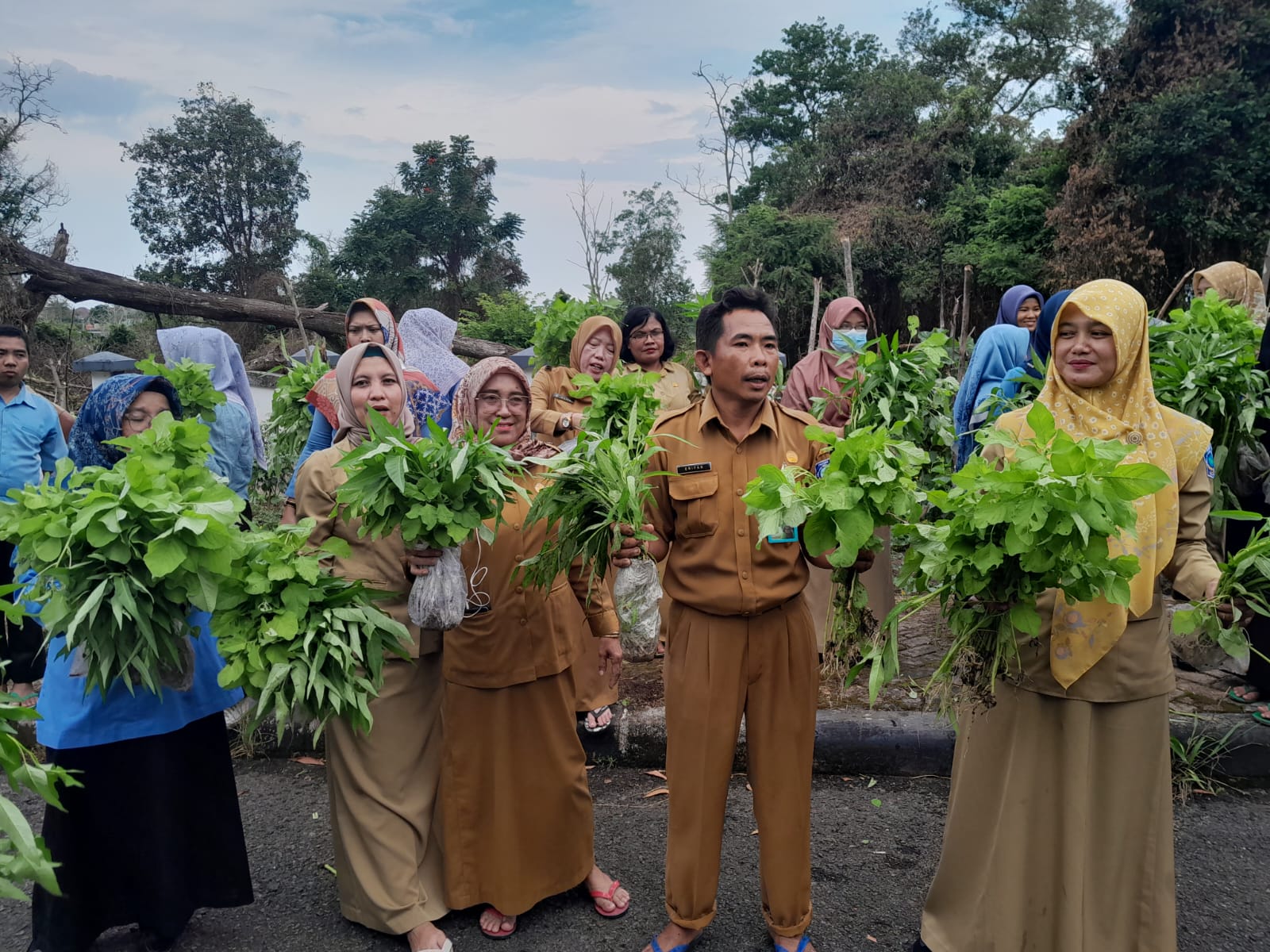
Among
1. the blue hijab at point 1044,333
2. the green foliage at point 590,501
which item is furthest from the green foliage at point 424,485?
A: the blue hijab at point 1044,333

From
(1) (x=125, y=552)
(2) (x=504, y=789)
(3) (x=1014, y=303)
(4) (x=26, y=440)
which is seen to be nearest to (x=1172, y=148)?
(3) (x=1014, y=303)

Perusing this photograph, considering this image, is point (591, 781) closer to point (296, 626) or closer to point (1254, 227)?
point (296, 626)

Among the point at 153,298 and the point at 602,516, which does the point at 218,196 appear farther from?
the point at 602,516

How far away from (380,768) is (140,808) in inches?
33.5

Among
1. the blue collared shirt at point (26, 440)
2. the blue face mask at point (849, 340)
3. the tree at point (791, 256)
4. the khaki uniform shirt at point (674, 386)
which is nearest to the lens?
the blue face mask at point (849, 340)

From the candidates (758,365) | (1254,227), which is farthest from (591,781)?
(1254,227)

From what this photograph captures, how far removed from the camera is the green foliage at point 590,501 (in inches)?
118

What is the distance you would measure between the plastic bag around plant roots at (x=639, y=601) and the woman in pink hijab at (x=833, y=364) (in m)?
2.54

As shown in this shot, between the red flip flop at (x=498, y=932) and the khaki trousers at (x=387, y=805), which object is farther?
the red flip flop at (x=498, y=932)

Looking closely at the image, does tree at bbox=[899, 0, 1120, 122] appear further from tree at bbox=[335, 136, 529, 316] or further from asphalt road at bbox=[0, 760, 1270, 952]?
asphalt road at bbox=[0, 760, 1270, 952]

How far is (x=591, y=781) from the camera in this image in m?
4.83

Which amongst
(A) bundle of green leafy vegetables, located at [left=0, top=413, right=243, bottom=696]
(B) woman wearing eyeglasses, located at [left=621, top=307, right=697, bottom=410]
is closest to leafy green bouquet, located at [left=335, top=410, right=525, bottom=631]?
(A) bundle of green leafy vegetables, located at [left=0, top=413, right=243, bottom=696]

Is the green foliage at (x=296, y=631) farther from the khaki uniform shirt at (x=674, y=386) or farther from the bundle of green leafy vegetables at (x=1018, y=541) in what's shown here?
the khaki uniform shirt at (x=674, y=386)

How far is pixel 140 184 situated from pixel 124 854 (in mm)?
36072
